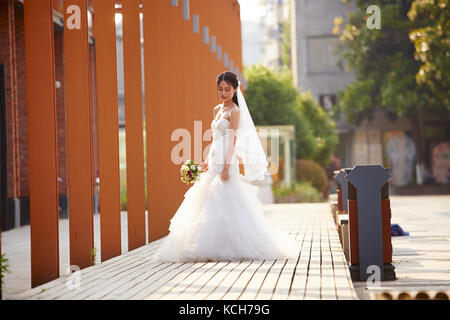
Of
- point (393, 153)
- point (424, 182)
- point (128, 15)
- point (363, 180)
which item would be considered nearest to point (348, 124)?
point (393, 153)

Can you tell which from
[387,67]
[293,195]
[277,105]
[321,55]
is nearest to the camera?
[293,195]

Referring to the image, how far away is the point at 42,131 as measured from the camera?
654 cm

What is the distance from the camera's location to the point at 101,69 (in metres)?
8.23

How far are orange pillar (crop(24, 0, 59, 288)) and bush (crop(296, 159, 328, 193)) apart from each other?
22.0 meters

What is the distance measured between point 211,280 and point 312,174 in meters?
23.3

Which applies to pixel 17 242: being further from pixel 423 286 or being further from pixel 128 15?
pixel 423 286

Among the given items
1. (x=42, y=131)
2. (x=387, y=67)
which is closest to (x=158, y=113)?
(x=42, y=131)

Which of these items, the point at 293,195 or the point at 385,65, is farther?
the point at 385,65

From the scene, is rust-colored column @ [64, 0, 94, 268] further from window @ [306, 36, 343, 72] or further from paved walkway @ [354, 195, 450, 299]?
window @ [306, 36, 343, 72]

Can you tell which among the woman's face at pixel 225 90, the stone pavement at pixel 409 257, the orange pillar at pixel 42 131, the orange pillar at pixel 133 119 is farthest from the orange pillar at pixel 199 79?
the orange pillar at pixel 42 131

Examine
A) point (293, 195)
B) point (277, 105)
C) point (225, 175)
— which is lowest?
point (293, 195)

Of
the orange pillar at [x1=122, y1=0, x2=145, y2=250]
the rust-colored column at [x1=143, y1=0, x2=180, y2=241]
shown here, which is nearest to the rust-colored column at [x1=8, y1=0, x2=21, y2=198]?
the rust-colored column at [x1=143, y1=0, x2=180, y2=241]

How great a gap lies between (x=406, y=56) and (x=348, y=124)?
20.3 ft

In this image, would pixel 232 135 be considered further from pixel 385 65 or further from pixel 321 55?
pixel 321 55
